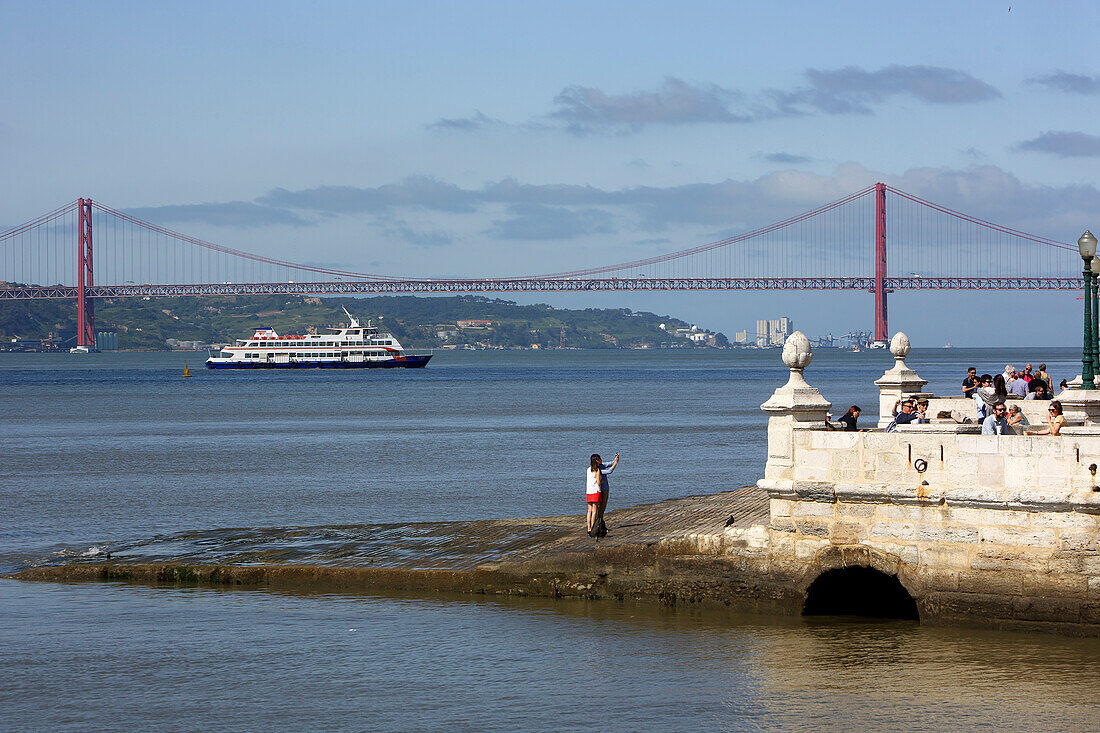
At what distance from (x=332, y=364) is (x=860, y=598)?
12203 cm

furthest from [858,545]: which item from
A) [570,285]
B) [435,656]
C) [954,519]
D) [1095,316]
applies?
[570,285]

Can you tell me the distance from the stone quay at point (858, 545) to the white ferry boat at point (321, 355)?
118510mm

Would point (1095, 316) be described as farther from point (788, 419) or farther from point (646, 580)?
point (646, 580)

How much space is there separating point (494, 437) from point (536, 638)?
94.4 ft

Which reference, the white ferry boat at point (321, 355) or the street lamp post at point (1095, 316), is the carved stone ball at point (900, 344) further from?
the white ferry boat at point (321, 355)

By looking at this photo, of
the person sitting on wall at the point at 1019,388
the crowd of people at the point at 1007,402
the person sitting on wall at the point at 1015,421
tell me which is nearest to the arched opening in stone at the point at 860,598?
the crowd of people at the point at 1007,402

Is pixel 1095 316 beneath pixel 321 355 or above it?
beneath

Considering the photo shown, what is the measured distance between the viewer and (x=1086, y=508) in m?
11.9

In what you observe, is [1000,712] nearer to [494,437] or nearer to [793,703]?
[793,703]

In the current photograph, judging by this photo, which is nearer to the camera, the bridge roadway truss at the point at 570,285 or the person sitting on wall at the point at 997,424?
the person sitting on wall at the point at 997,424

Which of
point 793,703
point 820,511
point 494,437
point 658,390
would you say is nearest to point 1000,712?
point 793,703

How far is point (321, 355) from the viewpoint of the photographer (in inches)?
5320

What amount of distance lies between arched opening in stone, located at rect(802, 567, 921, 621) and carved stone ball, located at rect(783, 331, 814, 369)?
89.7 inches

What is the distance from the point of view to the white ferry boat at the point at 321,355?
440ft
